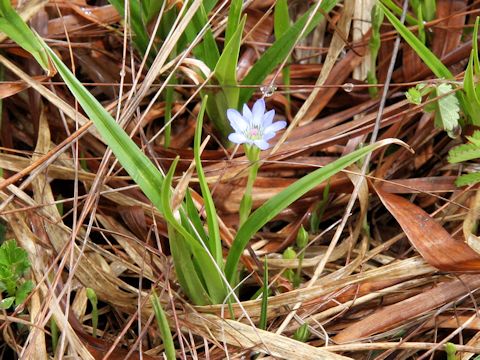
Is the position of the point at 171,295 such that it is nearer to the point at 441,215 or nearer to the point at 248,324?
the point at 248,324

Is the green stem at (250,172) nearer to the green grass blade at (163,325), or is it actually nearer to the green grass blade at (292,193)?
the green grass blade at (292,193)

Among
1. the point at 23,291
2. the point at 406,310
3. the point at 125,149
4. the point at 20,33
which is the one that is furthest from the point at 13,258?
the point at 406,310

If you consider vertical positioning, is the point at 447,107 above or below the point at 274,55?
below

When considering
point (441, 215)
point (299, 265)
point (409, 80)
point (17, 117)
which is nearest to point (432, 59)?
point (409, 80)

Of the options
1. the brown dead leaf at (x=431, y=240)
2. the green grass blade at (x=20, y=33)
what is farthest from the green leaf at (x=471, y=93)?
the green grass blade at (x=20, y=33)

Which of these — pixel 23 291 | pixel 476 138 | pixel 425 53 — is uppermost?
pixel 425 53

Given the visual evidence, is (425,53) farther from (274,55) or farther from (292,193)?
(292,193)

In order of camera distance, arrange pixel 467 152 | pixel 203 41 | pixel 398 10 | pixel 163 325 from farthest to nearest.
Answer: pixel 398 10 → pixel 203 41 → pixel 467 152 → pixel 163 325
